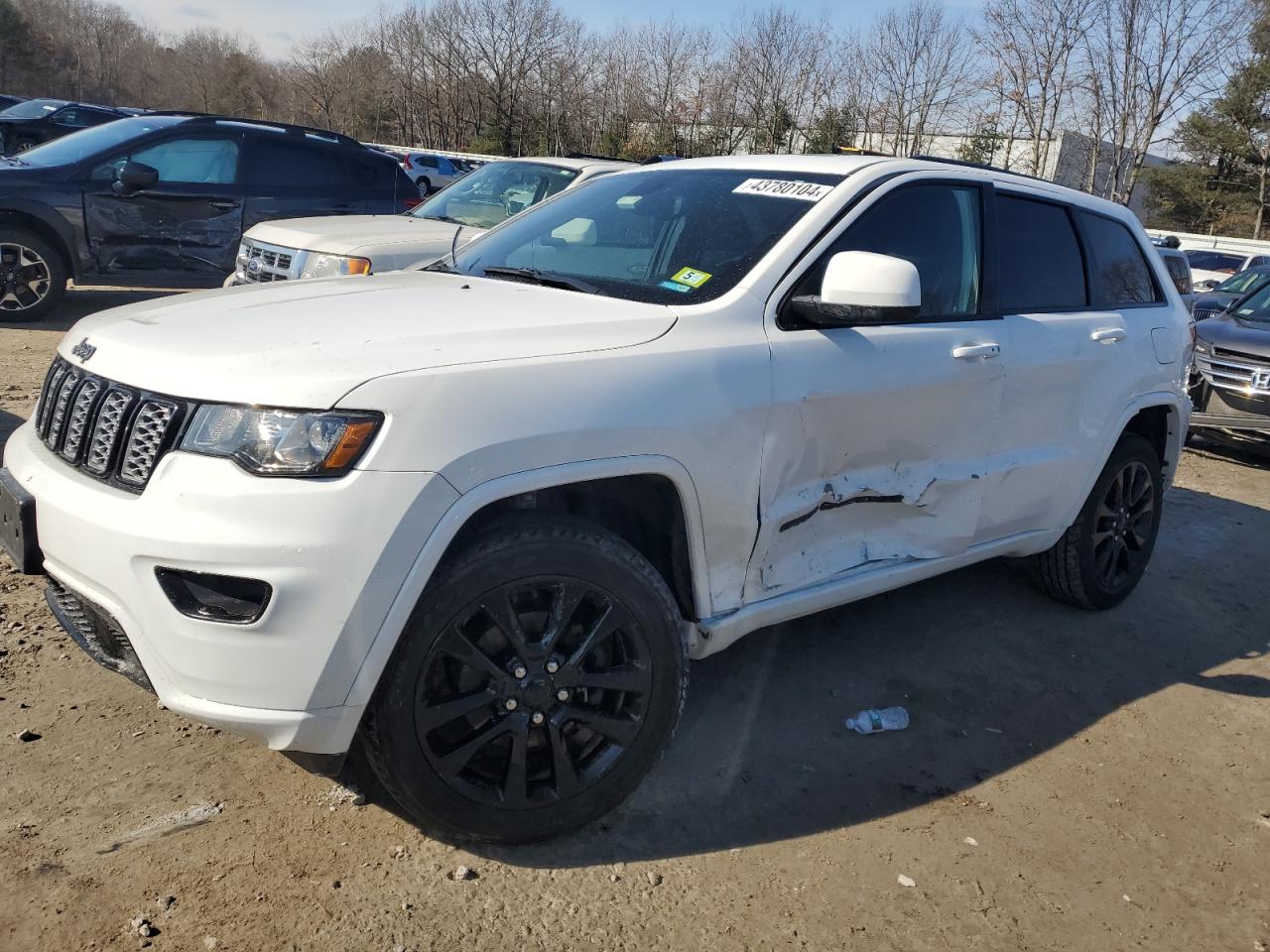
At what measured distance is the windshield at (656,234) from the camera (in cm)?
318

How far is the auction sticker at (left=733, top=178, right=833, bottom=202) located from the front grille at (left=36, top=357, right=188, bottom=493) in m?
1.99

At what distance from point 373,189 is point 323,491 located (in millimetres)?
8272

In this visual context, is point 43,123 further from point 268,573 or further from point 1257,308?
point 268,573

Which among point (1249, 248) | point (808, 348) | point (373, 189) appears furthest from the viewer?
point (1249, 248)

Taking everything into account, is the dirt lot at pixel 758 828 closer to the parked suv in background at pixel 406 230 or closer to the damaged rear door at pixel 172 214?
the parked suv in background at pixel 406 230

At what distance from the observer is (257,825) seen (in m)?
2.78

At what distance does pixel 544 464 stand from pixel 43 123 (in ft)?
53.0

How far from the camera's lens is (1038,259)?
4125 millimetres

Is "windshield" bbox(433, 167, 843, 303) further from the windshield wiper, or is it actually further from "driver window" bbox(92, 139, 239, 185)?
"driver window" bbox(92, 139, 239, 185)

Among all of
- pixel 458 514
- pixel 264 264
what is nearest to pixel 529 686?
pixel 458 514

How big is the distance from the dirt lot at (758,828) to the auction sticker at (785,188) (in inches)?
68.2

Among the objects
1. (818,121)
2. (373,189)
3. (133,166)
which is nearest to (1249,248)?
(818,121)

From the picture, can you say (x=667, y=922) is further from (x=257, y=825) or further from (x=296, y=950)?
(x=257, y=825)

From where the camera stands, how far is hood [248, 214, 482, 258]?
6.66m
